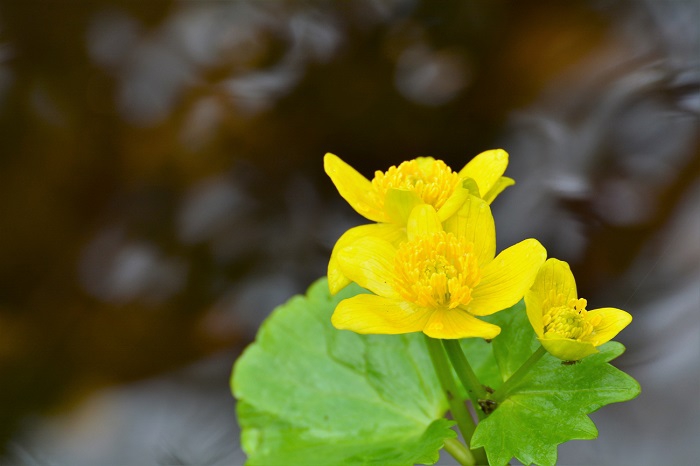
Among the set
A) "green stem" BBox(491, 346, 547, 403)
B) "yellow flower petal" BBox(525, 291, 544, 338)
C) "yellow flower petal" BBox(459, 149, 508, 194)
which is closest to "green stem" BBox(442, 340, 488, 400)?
"green stem" BBox(491, 346, 547, 403)

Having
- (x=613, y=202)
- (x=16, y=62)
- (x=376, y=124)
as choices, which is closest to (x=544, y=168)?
(x=613, y=202)

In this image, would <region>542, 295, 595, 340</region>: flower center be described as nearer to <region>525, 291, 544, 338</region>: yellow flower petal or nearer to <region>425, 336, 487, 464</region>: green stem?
<region>525, 291, 544, 338</region>: yellow flower petal

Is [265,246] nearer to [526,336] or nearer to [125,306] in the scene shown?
[125,306]

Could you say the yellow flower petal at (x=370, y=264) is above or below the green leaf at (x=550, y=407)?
above

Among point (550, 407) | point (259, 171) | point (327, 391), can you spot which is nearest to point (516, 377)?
point (550, 407)

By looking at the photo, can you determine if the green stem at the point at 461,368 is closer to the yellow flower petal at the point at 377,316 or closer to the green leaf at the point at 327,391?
the yellow flower petal at the point at 377,316

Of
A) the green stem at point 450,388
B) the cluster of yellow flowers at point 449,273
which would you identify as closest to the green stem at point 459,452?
the green stem at point 450,388
